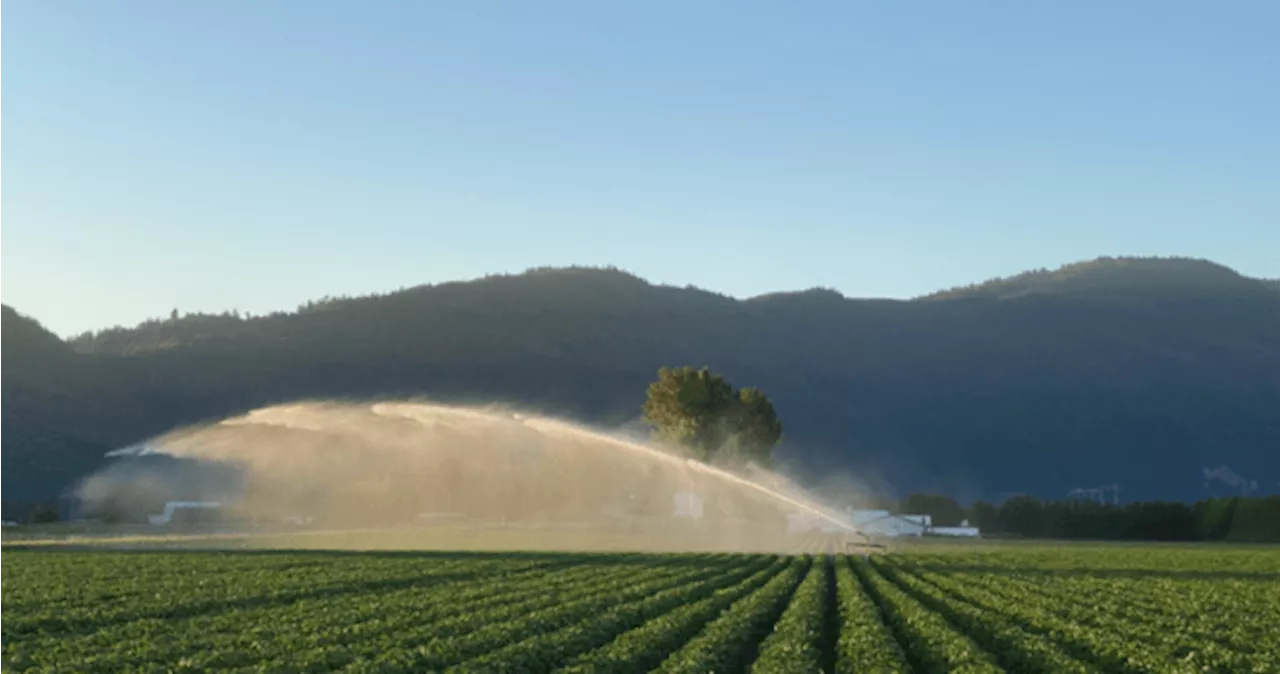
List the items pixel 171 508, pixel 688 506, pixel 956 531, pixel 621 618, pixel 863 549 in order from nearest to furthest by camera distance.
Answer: pixel 621 618 → pixel 863 549 → pixel 688 506 → pixel 956 531 → pixel 171 508

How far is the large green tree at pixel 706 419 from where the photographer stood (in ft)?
332

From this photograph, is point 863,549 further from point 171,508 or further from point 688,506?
point 171,508

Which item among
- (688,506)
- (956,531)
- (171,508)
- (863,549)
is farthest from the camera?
(171,508)

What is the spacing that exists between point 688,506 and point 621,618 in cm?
6388

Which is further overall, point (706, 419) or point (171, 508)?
point (171, 508)

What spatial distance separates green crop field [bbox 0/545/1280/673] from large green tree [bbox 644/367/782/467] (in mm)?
52913

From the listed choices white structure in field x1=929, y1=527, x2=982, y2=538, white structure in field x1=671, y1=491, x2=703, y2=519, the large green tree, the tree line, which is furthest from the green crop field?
white structure in field x1=929, y1=527, x2=982, y2=538

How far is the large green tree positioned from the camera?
101188mm

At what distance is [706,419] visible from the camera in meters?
102

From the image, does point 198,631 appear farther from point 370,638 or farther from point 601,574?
point 601,574

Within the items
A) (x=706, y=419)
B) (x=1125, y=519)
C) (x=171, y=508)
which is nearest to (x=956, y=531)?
(x=1125, y=519)

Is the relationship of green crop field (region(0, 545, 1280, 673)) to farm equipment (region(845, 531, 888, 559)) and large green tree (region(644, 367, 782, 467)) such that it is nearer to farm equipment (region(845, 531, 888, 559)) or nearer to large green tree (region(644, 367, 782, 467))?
farm equipment (region(845, 531, 888, 559))

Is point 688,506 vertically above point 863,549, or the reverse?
point 688,506

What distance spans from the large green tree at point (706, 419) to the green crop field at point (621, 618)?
5291 centimetres
